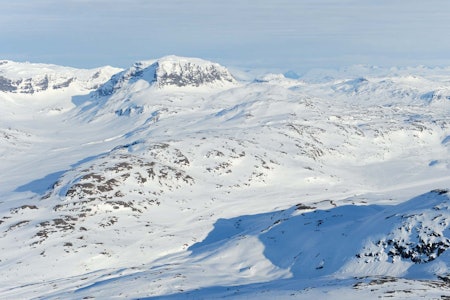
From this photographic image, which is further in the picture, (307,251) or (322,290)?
(307,251)

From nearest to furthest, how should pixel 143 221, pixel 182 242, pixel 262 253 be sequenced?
pixel 262 253, pixel 182 242, pixel 143 221

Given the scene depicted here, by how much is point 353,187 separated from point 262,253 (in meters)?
92.3

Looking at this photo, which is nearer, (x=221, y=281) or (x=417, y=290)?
(x=417, y=290)

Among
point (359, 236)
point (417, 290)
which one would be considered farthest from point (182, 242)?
point (417, 290)

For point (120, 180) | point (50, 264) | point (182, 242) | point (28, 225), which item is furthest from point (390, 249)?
point (120, 180)

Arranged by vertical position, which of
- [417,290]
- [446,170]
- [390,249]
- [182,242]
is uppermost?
Answer: [417,290]

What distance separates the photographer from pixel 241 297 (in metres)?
51.7

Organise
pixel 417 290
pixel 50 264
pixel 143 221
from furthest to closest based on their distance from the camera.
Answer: pixel 143 221 → pixel 50 264 → pixel 417 290

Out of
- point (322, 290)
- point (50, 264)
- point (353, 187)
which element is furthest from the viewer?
point (353, 187)

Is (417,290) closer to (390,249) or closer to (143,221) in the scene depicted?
(390,249)

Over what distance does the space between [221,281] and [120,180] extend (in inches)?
3102

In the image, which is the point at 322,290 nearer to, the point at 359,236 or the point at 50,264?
the point at 359,236

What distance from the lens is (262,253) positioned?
80.4 meters

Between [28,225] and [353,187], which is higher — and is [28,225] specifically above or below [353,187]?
above
